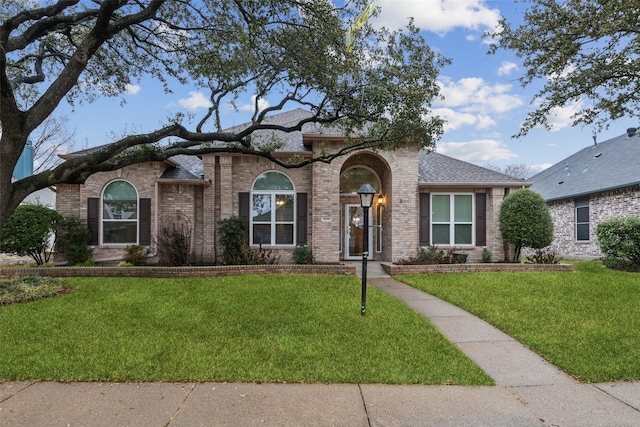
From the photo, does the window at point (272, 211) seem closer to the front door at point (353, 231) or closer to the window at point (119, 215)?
the front door at point (353, 231)

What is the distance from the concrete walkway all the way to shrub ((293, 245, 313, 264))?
799 centimetres

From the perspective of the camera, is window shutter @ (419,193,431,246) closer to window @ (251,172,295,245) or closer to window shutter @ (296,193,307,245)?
window shutter @ (296,193,307,245)

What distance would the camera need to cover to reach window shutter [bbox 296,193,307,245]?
40.8ft

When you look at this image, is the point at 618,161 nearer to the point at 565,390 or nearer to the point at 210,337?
the point at 565,390

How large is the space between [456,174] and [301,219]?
6.26 metres

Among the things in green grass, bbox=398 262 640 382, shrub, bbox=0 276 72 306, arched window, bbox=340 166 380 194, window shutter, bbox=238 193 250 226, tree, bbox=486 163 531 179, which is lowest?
green grass, bbox=398 262 640 382

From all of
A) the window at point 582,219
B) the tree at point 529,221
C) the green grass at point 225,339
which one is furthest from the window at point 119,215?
the window at point 582,219

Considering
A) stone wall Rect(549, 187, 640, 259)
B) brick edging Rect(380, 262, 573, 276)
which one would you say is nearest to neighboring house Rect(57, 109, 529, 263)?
brick edging Rect(380, 262, 573, 276)

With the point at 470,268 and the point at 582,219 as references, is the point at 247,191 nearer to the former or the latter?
the point at 470,268

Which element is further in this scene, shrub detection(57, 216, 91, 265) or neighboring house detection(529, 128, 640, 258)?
neighboring house detection(529, 128, 640, 258)

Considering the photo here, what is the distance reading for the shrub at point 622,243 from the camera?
11305 mm

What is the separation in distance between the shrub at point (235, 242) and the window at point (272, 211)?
0.80 m

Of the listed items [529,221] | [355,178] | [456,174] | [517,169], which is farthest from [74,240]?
[517,169]

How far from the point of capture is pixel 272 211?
1256 centimetres
